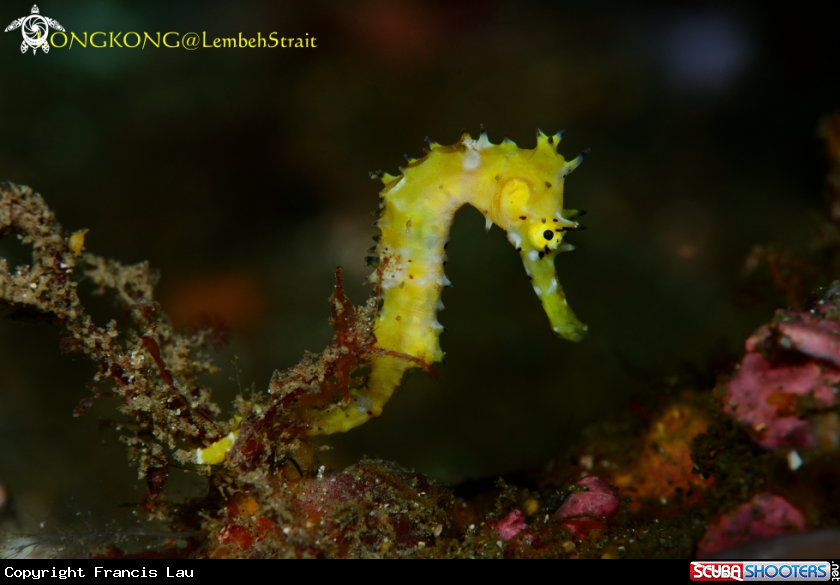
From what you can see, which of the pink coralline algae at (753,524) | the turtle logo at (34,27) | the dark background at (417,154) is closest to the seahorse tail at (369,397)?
the pink coralline algae at (753,524)

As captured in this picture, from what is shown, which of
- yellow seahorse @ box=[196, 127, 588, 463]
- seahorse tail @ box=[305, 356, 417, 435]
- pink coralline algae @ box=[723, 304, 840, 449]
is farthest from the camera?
seahorse tail @ box=[305, 356, 417, 435]

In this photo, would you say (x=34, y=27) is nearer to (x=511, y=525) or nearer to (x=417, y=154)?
(x=417, y=154)

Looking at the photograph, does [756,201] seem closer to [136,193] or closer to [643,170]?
[643,170]

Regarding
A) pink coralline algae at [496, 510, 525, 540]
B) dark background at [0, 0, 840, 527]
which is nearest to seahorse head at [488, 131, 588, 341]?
pink coralline algae at [496, 510, 525, 540]

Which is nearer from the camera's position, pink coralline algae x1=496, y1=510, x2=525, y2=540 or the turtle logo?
pink coralline algae x1=496, y1=510, x2=525, y2=540

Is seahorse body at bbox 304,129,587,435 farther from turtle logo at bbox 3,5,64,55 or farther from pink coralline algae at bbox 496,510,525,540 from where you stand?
turtle logo at bbox 3,5,64,55

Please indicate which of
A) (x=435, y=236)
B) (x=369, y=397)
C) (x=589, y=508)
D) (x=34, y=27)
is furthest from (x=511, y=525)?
(x=34, y=27)

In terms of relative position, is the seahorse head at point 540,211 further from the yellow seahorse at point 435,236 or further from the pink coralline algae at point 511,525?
the pink coralline algae at point 511,525
